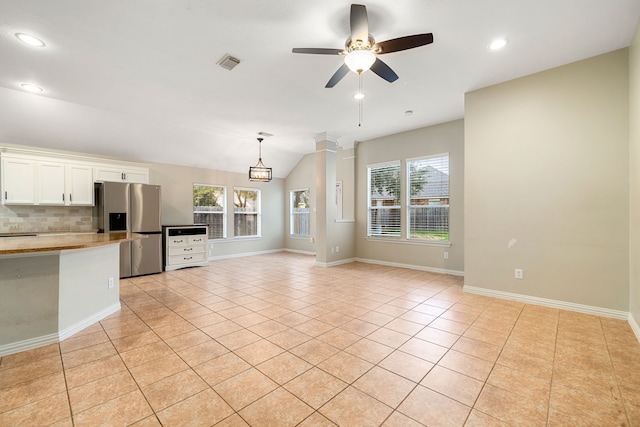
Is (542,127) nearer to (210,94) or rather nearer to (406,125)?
(406,125)

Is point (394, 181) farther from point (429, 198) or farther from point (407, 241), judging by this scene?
point (407, 241)

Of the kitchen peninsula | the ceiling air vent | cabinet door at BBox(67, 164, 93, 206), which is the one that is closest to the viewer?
the kitchen peninsula

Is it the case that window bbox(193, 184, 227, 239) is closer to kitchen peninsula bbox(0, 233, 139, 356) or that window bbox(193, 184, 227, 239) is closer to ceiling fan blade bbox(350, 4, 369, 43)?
kitchen peninsula bbox(0, 233, 139, 356)

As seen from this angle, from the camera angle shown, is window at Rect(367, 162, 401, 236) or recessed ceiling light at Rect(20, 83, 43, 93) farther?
window at Rect(367, 162, 401, 236)

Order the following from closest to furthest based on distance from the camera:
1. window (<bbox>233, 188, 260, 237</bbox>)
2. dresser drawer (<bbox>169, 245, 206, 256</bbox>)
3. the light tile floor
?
the light tile floor < dresser drawer (<bbox>169, 245, 206, 256</bbox>) < window (<bbox>233, 188, 260, 237</bbox>)

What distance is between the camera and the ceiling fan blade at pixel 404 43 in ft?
7.35

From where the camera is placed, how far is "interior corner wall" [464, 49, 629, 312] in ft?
9.88

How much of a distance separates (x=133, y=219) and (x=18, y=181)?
1.71m

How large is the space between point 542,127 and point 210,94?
14.7 ft

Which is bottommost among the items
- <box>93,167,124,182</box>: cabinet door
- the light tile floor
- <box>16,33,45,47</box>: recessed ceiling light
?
the light tile floor

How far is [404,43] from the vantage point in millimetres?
2324

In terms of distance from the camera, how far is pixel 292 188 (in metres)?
8.52

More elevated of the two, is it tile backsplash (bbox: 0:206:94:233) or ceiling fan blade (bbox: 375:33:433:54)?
ceiling fan blade (bbox: 375:33:433:54)

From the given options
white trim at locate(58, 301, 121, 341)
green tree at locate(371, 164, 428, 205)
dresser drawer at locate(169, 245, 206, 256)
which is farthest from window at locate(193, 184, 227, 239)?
green tree at locate(371, 164, 428, 205)
